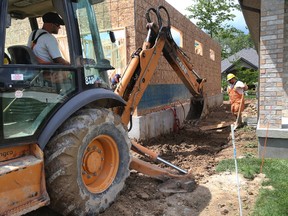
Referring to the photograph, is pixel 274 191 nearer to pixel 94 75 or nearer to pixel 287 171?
pixel 287 171

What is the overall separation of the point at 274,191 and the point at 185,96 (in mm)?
9182

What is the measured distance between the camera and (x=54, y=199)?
131 inches

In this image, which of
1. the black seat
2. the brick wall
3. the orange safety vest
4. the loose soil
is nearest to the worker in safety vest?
the orange safety vest

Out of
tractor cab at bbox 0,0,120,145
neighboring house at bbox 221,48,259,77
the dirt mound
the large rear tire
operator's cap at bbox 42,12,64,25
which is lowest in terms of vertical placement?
the dirt mound

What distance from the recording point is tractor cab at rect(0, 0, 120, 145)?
118 inches

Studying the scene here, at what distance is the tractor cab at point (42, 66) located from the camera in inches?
118

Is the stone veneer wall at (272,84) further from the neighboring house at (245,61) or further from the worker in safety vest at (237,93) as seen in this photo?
the neighboring house at (245,61)

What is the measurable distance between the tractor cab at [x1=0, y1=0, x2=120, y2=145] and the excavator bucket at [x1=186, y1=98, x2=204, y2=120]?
4911mm

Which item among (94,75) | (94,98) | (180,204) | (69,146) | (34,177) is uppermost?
(94,75)

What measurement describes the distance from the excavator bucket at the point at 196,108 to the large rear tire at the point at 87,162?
16.9 ft

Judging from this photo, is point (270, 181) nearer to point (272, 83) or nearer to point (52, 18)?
point (272, 83)

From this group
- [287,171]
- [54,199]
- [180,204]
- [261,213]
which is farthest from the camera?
[287,171]

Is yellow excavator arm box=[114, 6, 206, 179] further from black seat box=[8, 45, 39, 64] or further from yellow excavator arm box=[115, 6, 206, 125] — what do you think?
black seat box=[8, 45, 39, 64]

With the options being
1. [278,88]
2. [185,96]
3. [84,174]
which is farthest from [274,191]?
[185,96]
